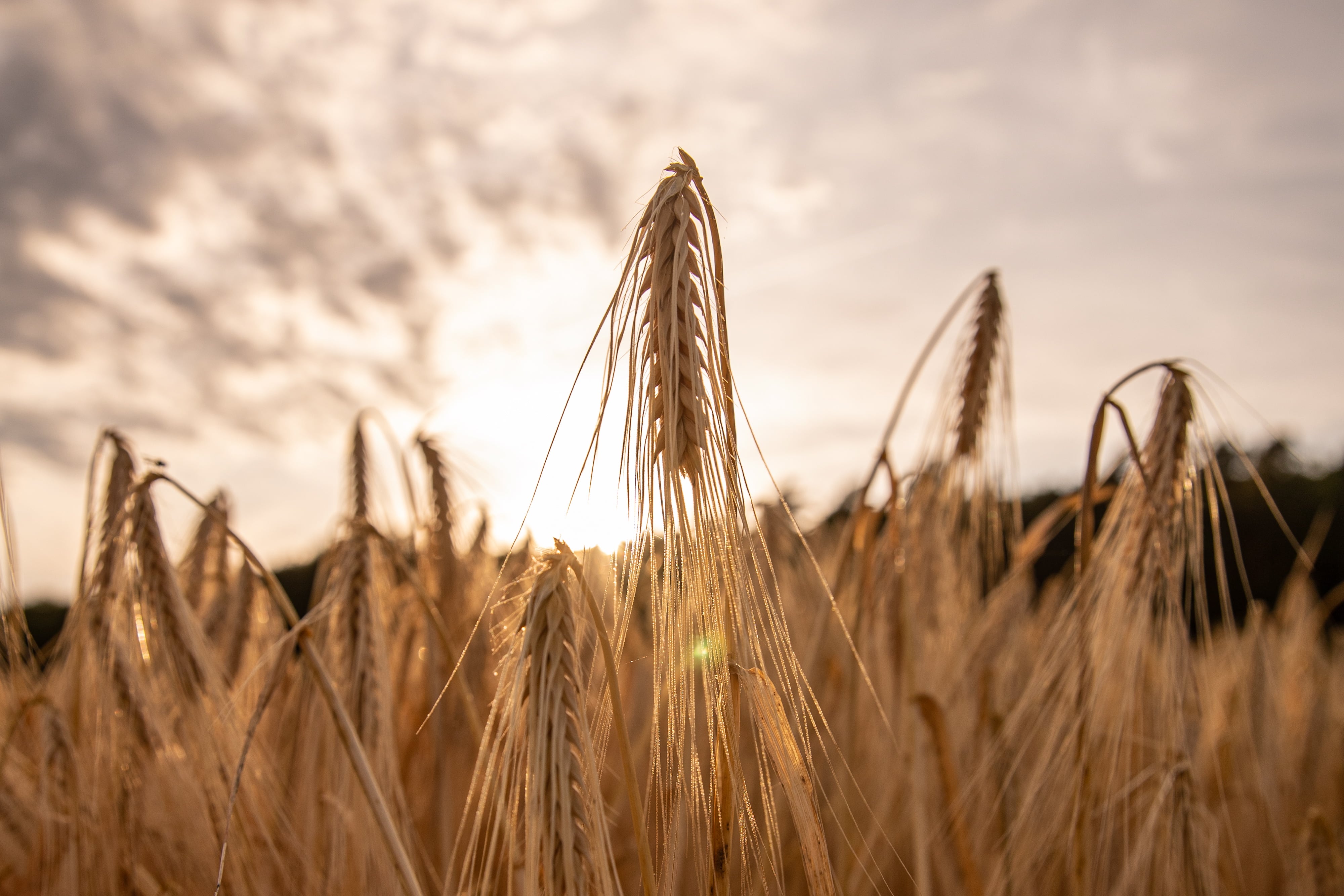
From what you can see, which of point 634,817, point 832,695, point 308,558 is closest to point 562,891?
point 634,817

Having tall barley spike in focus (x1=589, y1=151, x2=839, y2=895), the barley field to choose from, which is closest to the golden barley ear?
the barley field

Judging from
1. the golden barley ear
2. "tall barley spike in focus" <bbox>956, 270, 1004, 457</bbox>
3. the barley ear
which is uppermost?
"tall barley spike in focus" <bbox>956, 270, 1004, 457</bbox>

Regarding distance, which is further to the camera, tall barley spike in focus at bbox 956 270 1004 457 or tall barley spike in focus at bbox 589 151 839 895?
tall barley spike in focus at bbox 956 270 1004 457

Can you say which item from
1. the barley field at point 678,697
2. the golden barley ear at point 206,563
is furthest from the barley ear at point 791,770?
the golden barley ear at point 206,563

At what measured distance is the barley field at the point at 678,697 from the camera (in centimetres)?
73

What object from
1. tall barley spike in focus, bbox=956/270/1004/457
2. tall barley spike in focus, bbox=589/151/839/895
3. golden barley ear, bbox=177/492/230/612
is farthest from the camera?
golden barley ear, bbox=177/492/230/612

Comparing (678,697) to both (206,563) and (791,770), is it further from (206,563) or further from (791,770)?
(206,563)

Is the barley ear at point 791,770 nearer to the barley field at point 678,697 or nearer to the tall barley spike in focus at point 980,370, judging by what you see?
the barley field at point 678,697

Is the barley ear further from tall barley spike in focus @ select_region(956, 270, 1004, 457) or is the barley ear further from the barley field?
tall barley spike in focus @ select_region(956, 270, 1004, 457)

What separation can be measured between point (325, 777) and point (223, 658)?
0.76 m

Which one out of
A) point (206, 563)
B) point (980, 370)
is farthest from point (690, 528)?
point (206, 563)

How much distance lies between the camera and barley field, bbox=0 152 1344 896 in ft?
2.38

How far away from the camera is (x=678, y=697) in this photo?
0.76 metres

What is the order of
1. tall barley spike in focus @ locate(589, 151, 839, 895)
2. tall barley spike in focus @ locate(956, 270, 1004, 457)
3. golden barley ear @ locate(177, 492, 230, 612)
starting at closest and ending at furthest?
tall barley spike in focus @ locate(589, 151, 839, 895) < tall barley spike in focus @ locate(956, 270, 1004, 457) < golden barley ear @ locate(177, 492, 230, 612)
